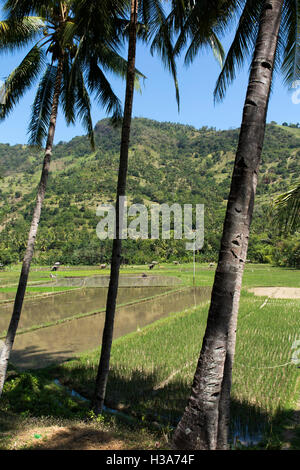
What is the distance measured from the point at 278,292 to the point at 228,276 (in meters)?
23.9

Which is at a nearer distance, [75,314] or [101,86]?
[101,86]

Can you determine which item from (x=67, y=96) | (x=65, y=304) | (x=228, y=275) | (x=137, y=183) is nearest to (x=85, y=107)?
(x=67, y=96)

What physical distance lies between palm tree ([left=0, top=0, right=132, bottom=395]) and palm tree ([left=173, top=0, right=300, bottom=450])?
13.7ft

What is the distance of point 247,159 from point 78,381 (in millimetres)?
7192

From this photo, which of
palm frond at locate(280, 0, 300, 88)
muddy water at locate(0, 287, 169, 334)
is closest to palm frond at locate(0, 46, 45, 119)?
palm frond at locate(280, 0, 300, 88)

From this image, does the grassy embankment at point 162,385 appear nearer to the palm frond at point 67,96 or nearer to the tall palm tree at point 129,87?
the tall palm tree at point 129,87

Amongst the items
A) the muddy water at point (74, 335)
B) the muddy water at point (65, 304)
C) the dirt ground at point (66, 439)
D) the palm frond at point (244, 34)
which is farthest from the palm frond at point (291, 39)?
the muddy water at point (65, 304)

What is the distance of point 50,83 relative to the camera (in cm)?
845

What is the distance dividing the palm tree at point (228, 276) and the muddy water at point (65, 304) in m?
12.3

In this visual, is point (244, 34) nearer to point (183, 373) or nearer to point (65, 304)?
point (183, 373)

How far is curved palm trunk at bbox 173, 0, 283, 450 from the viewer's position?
116 inches

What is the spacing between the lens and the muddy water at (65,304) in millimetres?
16266

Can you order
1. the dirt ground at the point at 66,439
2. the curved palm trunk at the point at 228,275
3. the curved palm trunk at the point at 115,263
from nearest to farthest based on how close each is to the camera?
the curved palm trunk at the point at 228,275
the dirt ground at the point at 66,439
the curved palm trunk at the point at 115,263

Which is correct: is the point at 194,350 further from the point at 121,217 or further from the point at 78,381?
the point at 121,217
